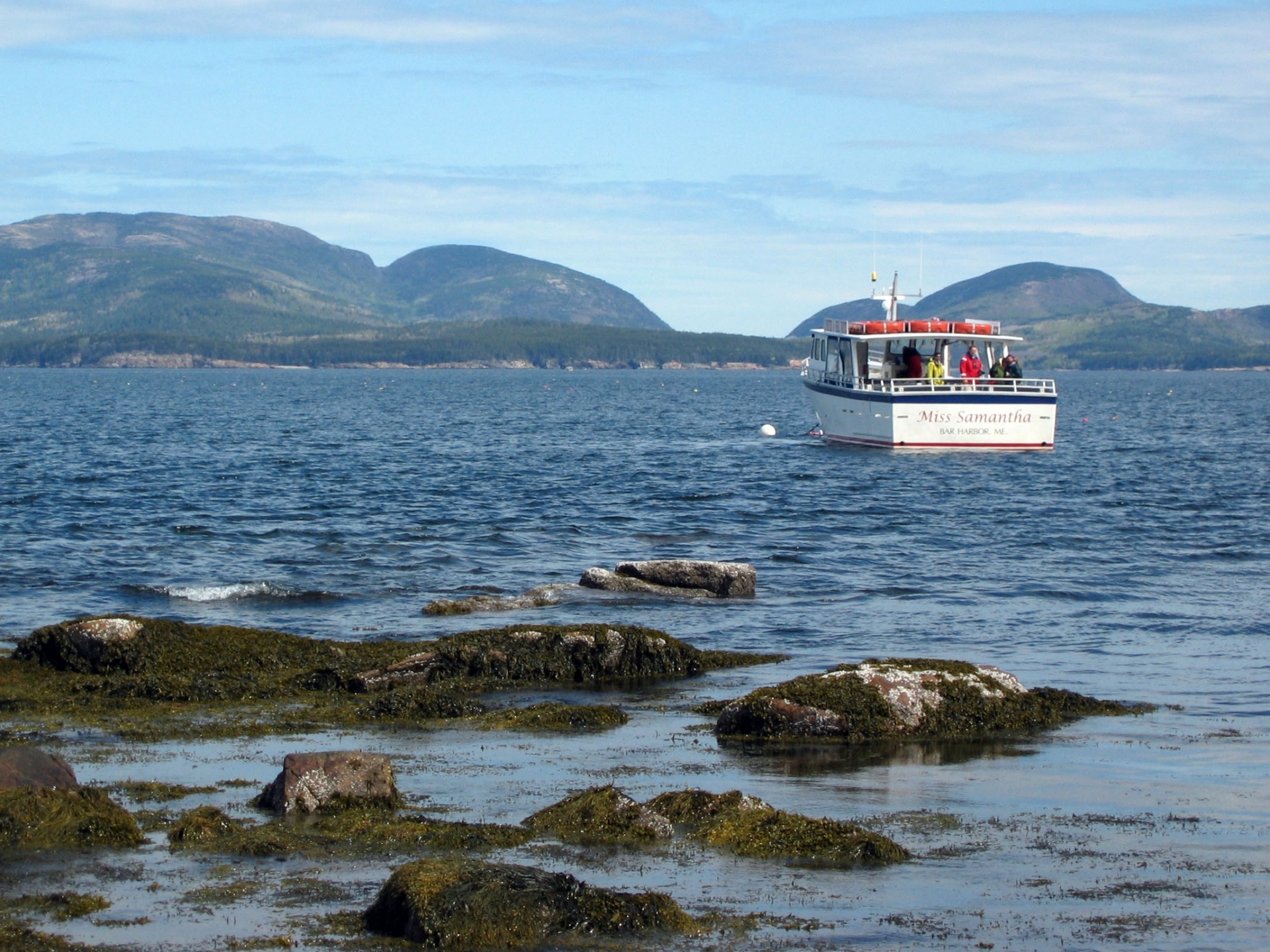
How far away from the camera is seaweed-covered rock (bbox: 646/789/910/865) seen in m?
9.45

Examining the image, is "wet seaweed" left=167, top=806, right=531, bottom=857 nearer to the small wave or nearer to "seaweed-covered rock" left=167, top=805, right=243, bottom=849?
"seaweed-covered rock" left=167, top=805, right=243, bottom=849

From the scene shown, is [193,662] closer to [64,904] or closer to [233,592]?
[233,592]

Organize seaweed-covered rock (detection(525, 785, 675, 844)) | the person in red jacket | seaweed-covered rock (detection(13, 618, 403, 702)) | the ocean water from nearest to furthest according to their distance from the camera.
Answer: the ocean water → seaweed-covered rock (detection(525, 785, 675, 844)) → seaweed-covered rock (detection(13, 618, 403, 702)) → the person in red jacket

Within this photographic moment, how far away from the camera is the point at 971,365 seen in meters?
56.2

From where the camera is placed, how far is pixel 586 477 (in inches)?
1813

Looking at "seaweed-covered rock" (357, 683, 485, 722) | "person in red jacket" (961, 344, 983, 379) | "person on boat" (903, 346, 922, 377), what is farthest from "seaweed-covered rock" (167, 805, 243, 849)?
"person in red jacket" (961, 344, 983, 379)

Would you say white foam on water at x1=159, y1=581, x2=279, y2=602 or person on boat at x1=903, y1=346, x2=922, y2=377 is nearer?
white foam on water at x1=159, y1=581, x2=279, y2=602

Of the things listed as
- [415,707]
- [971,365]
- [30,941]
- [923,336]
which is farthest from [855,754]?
[971,365]

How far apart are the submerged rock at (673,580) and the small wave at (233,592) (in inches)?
162

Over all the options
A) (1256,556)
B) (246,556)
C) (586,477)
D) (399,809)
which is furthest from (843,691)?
(586,477)

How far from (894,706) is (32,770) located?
7328 millimetres

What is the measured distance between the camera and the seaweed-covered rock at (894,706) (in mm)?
13234

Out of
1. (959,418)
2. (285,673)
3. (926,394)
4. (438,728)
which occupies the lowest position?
(438,728)

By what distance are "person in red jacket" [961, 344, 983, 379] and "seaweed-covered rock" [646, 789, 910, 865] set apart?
4744cm
